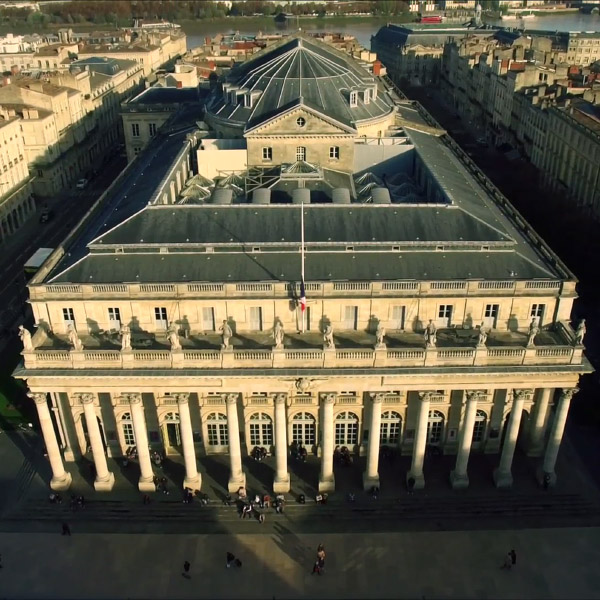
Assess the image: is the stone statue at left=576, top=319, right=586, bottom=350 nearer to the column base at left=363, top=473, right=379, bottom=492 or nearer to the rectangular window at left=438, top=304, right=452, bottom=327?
the rectangular window at left=438, top=304, right=452, bottom=327

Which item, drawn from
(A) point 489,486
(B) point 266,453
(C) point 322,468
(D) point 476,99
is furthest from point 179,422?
(D) point 476,99

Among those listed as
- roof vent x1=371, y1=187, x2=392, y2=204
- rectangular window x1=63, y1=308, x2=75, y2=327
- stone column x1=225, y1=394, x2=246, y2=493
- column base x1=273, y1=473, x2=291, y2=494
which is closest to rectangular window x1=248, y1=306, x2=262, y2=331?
stone column x1=225, y1=394, x2=246, y2=493

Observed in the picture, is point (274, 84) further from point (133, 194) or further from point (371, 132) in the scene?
point (133, 194)

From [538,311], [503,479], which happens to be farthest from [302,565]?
[538,311]

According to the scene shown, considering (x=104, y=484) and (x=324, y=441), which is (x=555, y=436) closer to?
(x=324, y=441)

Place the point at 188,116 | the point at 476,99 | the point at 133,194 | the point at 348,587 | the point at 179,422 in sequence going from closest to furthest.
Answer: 1. the point at 348,587
2. the point at 179,422
3. the point at 133,194
4. the point at 188,116
5. the point at 476,99

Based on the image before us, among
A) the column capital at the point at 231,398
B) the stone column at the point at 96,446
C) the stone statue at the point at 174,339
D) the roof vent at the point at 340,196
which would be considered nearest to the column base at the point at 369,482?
the column capital at the point at 231,398
